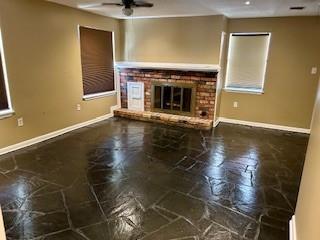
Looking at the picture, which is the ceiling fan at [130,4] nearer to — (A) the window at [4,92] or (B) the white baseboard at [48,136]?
(A) the window at [4,92]

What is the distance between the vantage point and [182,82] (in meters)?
5.48

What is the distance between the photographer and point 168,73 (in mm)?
5543

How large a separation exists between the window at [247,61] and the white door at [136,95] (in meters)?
2.06

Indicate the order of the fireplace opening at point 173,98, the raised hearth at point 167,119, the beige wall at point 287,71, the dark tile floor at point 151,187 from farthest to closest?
the fireplace opening at point 173,98 → the raised hearth at point 167,119 → the beige wall at point 287,71 → the dark tile floor at point 151,187

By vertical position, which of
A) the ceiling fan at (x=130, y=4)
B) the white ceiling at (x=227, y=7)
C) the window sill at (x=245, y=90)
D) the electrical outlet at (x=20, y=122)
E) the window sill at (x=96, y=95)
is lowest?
the electrical outlet at (x=20, y=122)

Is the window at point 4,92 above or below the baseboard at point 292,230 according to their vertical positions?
above

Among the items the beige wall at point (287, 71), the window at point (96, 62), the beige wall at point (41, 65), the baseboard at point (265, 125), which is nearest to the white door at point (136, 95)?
the window at point (96, 62)

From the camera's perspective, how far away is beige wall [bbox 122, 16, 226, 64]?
16.3 ft

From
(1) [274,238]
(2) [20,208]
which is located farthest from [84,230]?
(1) [274,238]

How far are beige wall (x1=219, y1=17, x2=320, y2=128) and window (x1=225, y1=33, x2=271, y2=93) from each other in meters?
0.13

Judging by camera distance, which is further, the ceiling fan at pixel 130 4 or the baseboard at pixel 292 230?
the ceiling fan at pixel 130 4

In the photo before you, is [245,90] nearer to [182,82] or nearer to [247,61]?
[247,61]

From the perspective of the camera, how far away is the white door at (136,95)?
5961mm

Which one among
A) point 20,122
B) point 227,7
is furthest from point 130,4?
point 20,122
